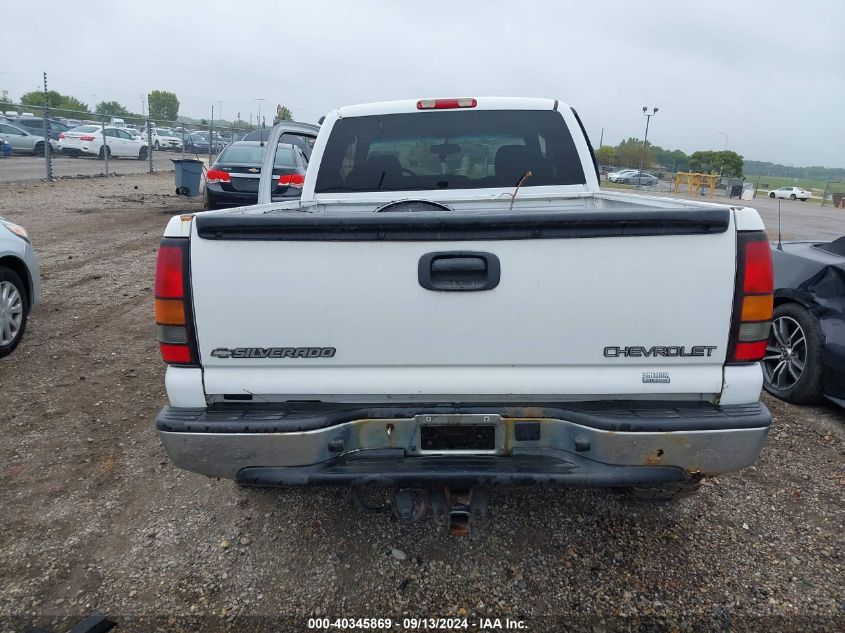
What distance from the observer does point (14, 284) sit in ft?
17.1

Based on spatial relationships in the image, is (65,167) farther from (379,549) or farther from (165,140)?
(379,549)

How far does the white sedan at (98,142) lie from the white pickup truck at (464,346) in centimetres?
2789

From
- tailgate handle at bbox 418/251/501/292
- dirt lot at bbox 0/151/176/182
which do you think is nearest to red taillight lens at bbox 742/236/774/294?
tailgate handle at bbox 418/251/501/292

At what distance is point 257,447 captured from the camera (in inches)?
91.7

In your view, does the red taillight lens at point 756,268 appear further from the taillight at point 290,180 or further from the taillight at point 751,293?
the taillight at point 290,180

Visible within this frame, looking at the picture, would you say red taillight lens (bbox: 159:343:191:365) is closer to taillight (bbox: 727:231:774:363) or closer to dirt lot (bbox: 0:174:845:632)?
dirt lot (bbox: 0:174:845:632)

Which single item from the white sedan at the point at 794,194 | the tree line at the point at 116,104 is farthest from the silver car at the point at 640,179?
the tree line at the point at 116,104

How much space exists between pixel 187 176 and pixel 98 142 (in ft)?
49.7

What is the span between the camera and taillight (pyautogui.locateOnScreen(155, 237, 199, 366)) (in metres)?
2.32

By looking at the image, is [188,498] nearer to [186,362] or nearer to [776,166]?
[186,362]

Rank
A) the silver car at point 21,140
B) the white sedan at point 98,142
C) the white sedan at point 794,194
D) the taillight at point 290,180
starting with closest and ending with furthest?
1. the taillight at point 290,180
2. the silver car at point 21,140
3. the white sedan at point 98,142
4. the white sedan at point 794,194

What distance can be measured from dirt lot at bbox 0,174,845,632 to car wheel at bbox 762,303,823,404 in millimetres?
260

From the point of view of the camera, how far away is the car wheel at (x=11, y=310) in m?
5.05

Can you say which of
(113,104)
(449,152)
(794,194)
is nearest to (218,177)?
(449,152)
